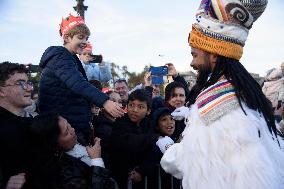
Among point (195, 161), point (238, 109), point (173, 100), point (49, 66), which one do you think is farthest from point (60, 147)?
point (173, 100)

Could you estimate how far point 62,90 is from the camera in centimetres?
349

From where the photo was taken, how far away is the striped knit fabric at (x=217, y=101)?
2076mm

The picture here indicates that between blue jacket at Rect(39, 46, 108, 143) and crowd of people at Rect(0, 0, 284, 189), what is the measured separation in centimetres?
1

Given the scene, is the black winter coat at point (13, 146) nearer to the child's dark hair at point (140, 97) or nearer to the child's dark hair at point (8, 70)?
the child's dark hair at point (8, 70)

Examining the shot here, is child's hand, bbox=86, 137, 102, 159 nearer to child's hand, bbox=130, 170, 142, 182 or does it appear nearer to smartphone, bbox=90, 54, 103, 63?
child's hand, bbox=130, 170, 142, 182

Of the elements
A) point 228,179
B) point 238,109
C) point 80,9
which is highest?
point 80,9

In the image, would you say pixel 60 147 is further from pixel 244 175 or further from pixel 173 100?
pixel 173 100

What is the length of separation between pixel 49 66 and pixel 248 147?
7.58 ft

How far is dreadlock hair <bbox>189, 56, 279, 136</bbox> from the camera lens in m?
2.12

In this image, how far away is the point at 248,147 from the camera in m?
1.94

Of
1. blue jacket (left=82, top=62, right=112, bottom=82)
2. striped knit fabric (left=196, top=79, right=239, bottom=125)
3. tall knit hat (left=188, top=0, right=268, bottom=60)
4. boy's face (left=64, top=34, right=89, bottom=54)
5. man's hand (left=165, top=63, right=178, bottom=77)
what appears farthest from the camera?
man's hand (left=165, top=63, right=178, bottom=77)

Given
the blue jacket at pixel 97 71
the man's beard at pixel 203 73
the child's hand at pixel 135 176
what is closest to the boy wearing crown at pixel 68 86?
the child's hand at pixel 135 176

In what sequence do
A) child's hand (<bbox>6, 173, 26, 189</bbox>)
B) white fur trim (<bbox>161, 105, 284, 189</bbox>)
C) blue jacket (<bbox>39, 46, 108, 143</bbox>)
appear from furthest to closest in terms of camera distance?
1. blue jacket (<bbox>39, 46, 108, 143</bbox>)
2. child's hand (<bbox>6, 173, 26, 189</bbox>)
3. white fur trim (<bbox>161, 105, 284, 189</bbox>)

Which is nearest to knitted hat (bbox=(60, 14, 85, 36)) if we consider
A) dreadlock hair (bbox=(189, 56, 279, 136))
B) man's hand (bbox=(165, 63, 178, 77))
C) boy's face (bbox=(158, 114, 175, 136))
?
boy's face (bbox=(158, 114, 175, 136))
